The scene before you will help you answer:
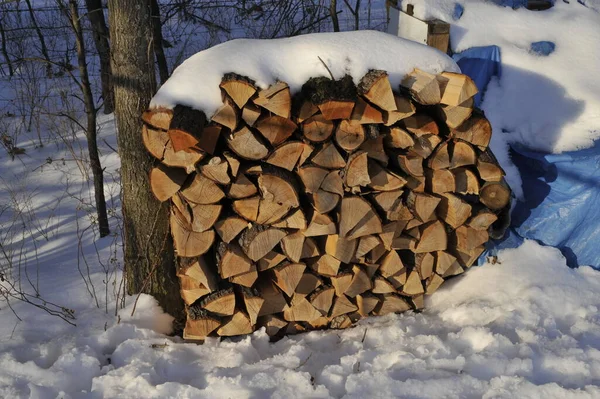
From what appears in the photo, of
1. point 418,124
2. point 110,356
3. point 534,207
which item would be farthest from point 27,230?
point 534,207

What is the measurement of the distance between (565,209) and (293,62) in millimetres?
1841

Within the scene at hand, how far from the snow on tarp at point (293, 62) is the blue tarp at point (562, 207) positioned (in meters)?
0.97

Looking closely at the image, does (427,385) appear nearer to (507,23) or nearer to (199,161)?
(199,161)

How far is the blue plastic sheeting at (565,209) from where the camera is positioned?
3.09 meters

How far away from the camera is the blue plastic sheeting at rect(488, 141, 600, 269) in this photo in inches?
122

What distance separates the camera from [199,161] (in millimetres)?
2420

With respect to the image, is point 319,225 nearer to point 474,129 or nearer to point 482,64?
point 474,129

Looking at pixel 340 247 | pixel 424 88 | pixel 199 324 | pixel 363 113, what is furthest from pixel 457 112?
pixel 199 324

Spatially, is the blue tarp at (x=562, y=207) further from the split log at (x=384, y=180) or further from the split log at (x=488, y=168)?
the split log at (x=384, y=180)

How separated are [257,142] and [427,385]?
1302 mm

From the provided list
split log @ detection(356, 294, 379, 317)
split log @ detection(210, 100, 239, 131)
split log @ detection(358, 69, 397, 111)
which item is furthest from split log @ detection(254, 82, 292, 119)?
split log @ detection(356, 294, 379, 317)

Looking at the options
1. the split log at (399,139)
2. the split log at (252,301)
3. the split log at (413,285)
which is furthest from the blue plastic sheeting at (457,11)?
the split log at (252,301)

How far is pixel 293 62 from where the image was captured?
2568 mm

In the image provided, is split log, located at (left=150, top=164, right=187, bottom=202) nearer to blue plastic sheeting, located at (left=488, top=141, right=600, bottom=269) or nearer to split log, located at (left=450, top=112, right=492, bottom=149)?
split log, located at (left=450, top=112, right=492, bottom=149)
